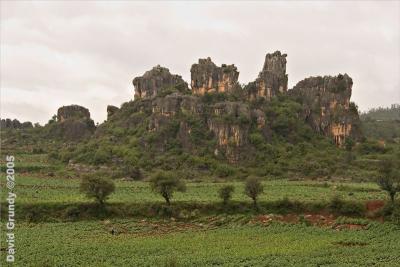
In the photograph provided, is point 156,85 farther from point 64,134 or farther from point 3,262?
point 3,262

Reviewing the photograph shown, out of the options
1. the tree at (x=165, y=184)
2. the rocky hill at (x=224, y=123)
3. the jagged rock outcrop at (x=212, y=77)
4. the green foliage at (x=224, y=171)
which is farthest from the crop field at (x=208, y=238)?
the jagged rock outcrop at (x=212, y=77)

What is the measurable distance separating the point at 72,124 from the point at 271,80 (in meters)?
56.4

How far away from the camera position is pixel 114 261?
38.1 meters

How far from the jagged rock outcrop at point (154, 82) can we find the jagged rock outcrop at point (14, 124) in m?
58.9

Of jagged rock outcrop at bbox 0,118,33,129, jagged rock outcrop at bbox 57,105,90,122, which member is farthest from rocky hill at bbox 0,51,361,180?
jagged rock outcrop at bbox 0,118,33,129

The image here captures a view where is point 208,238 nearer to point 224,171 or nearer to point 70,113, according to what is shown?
point 224,171

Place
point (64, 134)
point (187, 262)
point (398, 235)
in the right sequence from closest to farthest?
1. point (187, 262)
2. point (398, 235)
3. point (64, 134)

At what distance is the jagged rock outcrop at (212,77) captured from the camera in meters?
123

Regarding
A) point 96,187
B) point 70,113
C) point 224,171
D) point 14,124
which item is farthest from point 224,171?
point 14,124

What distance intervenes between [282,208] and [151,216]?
1562 cm

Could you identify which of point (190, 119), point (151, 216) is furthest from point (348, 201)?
point (190, 119)

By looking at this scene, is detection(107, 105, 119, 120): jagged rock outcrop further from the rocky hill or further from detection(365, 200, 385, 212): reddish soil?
detection(365, 200, 385, 212): reddish soil

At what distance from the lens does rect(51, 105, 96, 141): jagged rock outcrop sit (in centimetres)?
13775

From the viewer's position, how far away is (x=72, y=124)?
13950 centimetres
